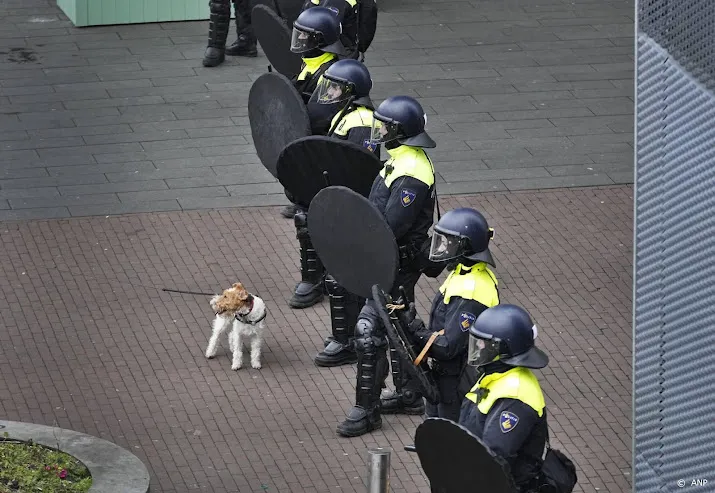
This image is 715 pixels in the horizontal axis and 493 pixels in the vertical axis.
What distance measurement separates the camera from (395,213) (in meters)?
10.7

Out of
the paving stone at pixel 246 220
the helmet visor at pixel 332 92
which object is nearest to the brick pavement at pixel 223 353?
the paving stone at pixel 246 220

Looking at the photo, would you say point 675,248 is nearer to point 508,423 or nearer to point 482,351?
point 482,351

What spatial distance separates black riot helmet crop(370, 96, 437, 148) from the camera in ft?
35.1

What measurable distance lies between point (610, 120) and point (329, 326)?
5.25 meters

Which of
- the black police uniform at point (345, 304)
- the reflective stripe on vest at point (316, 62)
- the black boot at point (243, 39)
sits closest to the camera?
the black police uniform at point (345, 304)

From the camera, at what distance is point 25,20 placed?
1934 centimetres

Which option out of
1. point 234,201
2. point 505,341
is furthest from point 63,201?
point 505,341

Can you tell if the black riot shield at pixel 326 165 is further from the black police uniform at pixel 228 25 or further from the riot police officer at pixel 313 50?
the black police uniform at pixel 228 25

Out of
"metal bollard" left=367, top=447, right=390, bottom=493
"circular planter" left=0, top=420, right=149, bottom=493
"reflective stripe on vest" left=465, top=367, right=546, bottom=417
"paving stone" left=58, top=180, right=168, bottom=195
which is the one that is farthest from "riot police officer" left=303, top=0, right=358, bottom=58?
"metal bollard" left=367, top=447, right=390, bottom=493

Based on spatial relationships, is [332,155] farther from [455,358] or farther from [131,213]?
[131,213]

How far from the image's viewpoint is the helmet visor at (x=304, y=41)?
1272cm

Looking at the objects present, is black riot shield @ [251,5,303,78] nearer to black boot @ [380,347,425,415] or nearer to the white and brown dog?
the white and brown dog

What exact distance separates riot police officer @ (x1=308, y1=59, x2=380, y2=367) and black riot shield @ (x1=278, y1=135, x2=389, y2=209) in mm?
350

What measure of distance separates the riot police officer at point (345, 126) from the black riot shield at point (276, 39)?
234 cm
